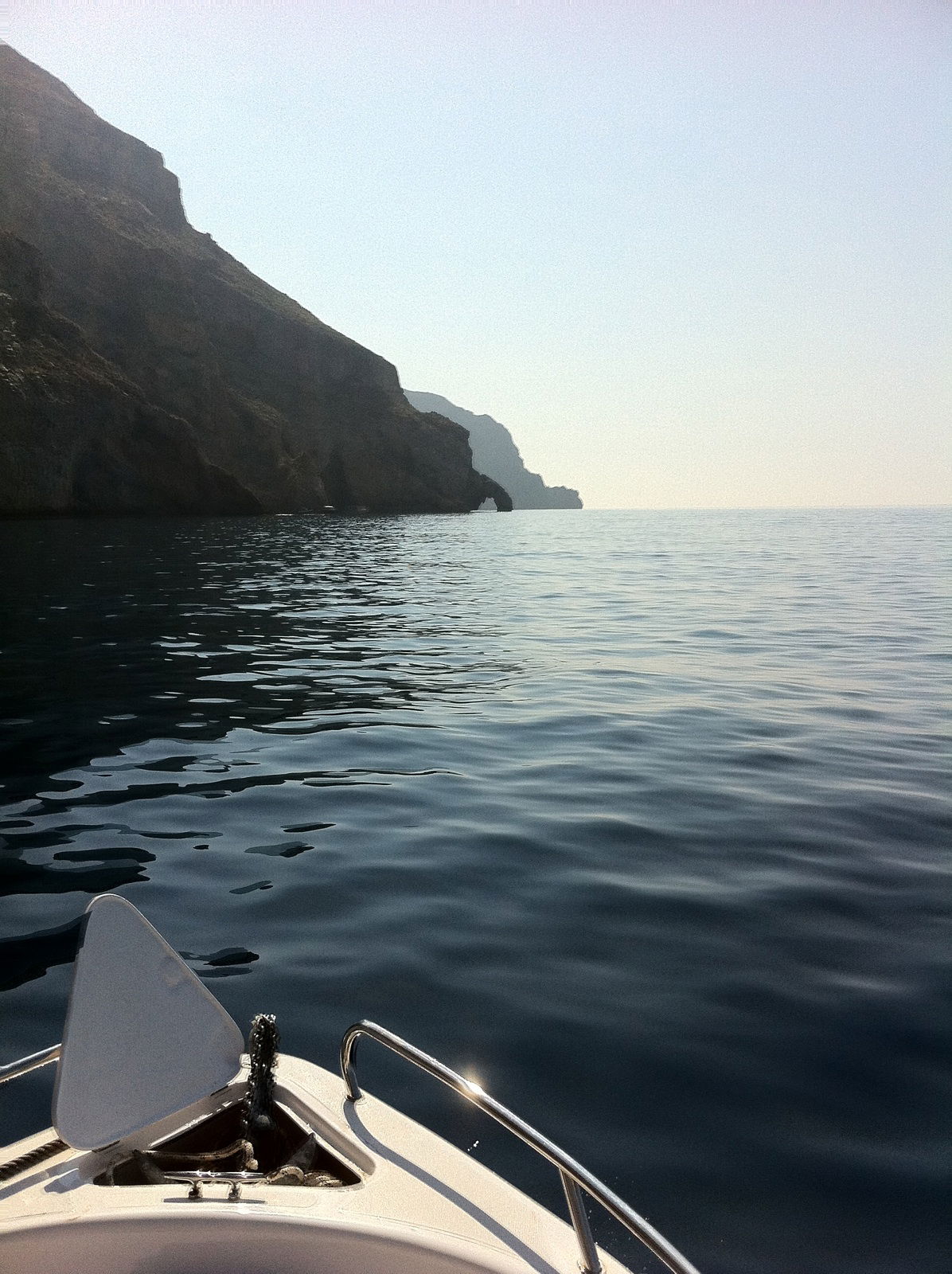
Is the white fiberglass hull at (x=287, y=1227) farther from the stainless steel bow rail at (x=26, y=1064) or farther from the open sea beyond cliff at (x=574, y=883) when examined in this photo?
the open sea beyond cliff at (x=574, y=883)

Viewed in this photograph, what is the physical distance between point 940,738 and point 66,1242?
1057 cm

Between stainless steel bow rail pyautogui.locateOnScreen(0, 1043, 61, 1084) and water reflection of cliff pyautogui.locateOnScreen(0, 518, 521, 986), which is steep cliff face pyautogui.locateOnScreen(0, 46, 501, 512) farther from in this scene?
stainless steel bow rail pyautogui.locateOnScreen(0, 1043, 61, 1084)

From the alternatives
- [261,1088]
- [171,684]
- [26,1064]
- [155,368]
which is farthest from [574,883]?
[155,368]

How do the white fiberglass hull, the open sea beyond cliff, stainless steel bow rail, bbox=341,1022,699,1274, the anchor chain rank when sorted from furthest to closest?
1. the open sea beyond cliff
2. the anchor chain
3. the white fiberglass hull
4. stainless steel bow rail, bbox=341,1022,699,1274

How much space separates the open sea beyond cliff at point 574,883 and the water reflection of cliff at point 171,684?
0.22 ft

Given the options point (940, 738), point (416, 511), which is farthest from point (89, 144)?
point (940, 738)

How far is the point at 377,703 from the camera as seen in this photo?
13016 millimetres

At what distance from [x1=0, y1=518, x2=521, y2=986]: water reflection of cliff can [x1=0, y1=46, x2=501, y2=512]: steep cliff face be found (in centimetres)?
3568

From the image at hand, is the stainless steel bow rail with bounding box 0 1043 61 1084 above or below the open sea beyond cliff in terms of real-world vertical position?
above

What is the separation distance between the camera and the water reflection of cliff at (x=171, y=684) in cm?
766

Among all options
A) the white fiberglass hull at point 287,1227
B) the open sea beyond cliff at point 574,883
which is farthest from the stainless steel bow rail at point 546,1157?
the open sea beyond cliff at point 574,883

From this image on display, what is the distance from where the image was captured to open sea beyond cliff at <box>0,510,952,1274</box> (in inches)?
158

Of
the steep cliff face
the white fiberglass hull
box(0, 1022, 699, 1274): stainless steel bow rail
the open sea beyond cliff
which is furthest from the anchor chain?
the steep cliff face

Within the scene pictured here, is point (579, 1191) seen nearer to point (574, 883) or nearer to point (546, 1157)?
point (546, 1157)
